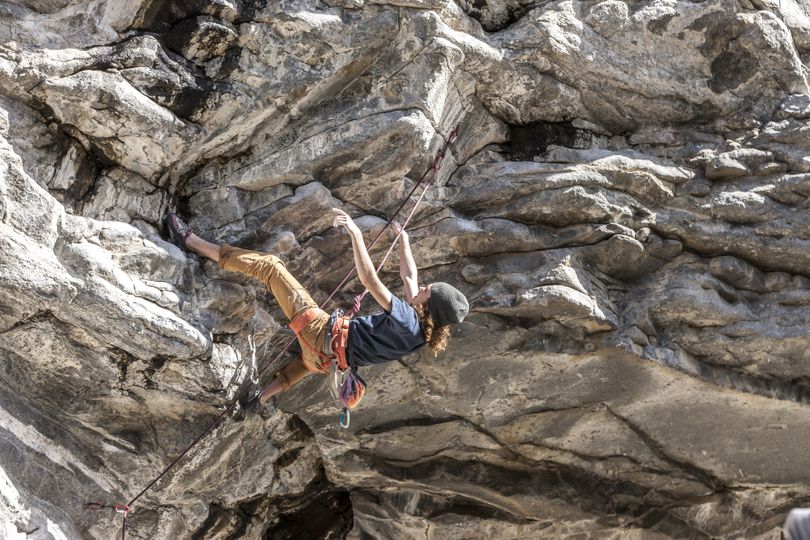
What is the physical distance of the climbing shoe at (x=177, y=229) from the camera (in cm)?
629

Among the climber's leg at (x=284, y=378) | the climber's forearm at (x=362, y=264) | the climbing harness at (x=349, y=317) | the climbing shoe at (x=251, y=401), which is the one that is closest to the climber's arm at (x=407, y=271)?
the climbing harness at (x=349, y=317)

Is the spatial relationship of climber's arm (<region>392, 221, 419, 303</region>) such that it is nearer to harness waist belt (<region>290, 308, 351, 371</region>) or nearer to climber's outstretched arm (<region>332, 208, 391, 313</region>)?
climber's outstretched arm (<region>332, 208, 391, 313</region>)

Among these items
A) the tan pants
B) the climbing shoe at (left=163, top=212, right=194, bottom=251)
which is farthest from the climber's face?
the climbing shoe at (left=163, top=212, right=194, bottom=251)

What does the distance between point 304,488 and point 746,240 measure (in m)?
3.72

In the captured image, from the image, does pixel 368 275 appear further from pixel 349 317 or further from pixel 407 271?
pixel 349 317

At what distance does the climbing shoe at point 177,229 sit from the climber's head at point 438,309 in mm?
1620

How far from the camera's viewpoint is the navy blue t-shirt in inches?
221

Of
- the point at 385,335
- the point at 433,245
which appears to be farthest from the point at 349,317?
the point at 433,245

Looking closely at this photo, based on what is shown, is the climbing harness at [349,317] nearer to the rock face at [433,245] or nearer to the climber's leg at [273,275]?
the rock face at [433,245]

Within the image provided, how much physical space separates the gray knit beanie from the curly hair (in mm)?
78

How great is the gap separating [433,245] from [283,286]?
3.65 feet

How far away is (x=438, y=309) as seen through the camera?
5609mm

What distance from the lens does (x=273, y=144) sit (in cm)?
646

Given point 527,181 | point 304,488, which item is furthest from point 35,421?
point 527,181
